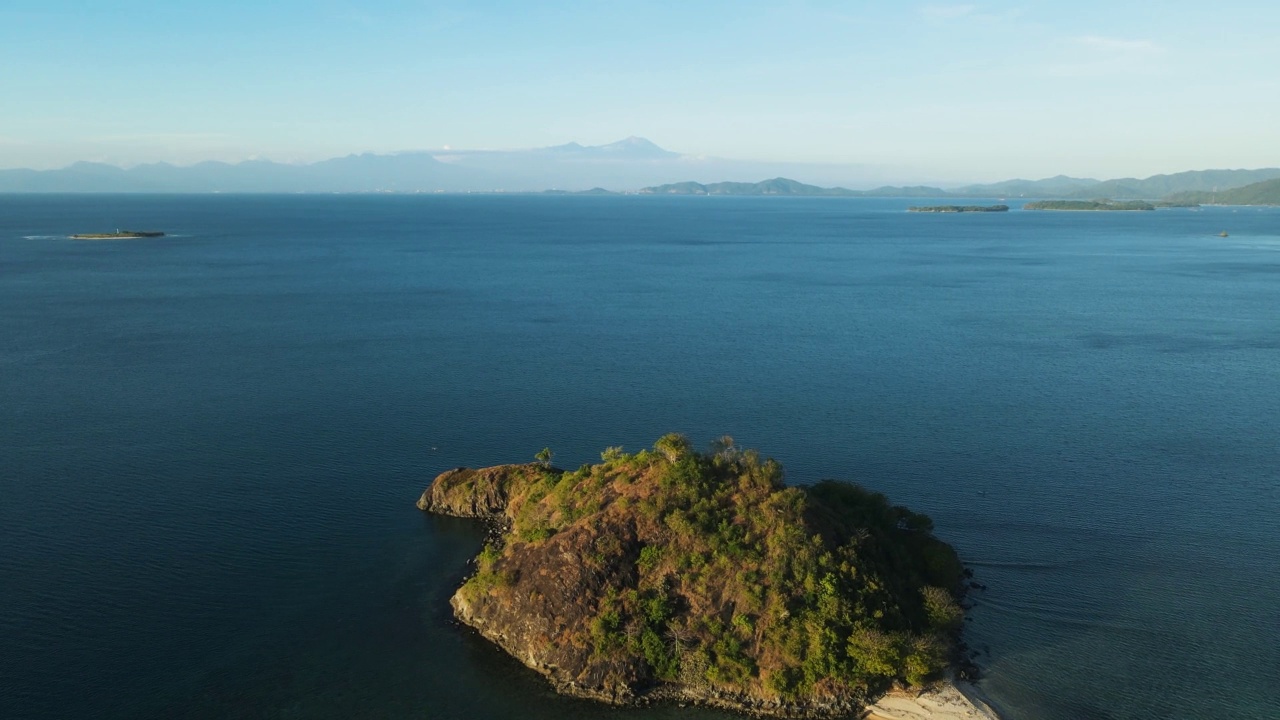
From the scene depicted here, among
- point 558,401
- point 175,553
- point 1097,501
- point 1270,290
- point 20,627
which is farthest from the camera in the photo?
point 1270,290

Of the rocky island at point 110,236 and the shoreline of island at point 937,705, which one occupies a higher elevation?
the rocky island at point 110,236

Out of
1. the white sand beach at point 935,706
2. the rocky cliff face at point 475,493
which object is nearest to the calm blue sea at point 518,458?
the rocky cliff face at point 475,493

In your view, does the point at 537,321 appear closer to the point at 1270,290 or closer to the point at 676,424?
the point at 676,424

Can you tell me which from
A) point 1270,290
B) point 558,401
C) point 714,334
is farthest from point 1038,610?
point 1270,290

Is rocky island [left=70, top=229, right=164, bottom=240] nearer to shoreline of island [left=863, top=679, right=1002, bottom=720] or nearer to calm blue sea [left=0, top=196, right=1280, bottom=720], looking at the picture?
calm blue sea [left=0, top=196, right=1280, bottom=720]

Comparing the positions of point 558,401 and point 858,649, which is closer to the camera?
point 858,649

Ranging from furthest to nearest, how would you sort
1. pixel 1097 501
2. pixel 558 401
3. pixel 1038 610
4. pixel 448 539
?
pixel 558 401 → pixel 1097 501 → pixel 448 539 → pixel 1038 610

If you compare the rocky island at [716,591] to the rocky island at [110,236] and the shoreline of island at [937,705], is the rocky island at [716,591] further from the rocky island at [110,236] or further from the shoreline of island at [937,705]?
the rocky island at [110,236]
